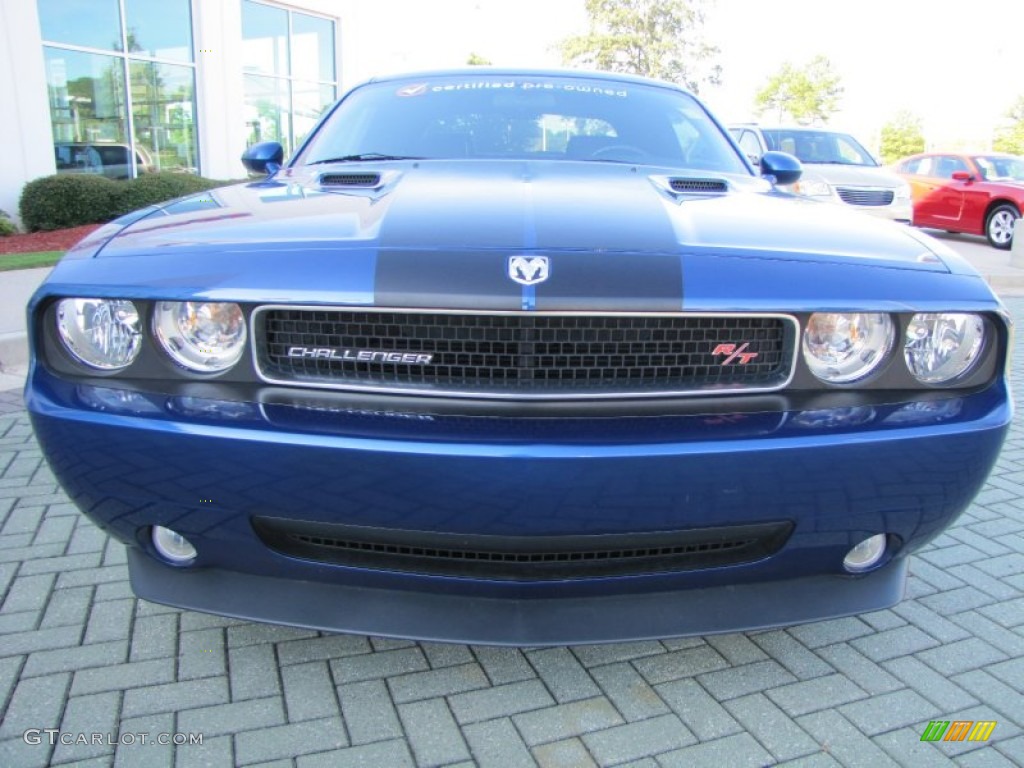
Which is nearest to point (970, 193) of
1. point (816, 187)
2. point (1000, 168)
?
point (1000, 168)

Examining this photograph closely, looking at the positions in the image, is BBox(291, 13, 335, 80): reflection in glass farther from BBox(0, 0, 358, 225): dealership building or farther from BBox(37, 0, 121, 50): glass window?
BBox(37, 0, 121, 50): glass window

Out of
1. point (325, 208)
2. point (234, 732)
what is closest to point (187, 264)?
point (325, 208)

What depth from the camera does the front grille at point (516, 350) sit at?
63.7 inches

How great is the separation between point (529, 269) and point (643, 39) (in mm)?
31977

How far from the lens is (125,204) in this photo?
34.6ft

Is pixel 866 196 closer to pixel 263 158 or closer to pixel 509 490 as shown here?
pixel 263 158

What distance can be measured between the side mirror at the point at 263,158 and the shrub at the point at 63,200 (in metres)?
8.13

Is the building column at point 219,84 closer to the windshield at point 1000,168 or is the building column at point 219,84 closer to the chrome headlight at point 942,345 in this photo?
the windshield at point 1000,168

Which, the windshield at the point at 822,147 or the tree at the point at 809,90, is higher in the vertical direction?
the tree at the point at 809,90

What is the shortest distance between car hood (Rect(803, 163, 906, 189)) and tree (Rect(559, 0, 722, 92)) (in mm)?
20783

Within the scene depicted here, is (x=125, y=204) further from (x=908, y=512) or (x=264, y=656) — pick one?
(x=908, y=512)

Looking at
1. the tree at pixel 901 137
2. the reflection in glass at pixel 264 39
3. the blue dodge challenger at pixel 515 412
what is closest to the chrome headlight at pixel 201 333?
the blue dodge challenger at pixel 515 412

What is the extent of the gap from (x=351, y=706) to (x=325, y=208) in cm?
122

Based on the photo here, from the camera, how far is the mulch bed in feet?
29.3
